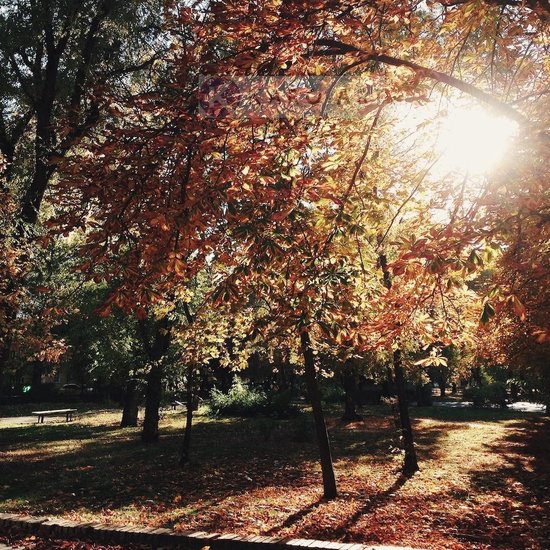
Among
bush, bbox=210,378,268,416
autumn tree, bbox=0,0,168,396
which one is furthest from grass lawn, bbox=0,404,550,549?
bush, bbox=210,378,268,416

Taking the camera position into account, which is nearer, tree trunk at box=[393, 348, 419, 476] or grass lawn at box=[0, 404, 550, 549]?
grass lawn at box=[0, 404, 550, 549]

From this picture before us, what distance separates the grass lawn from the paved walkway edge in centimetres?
166

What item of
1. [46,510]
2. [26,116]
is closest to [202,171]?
[46,510]

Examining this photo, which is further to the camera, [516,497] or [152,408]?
[152,408]

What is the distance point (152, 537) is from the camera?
6.10 m

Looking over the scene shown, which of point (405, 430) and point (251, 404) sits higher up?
point (251, 404)

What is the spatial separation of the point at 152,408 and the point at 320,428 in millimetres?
10117

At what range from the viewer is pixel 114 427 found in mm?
24141

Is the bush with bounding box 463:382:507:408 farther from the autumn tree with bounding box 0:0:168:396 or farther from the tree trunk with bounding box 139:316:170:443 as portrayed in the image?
the autumn tree with bounding box 0:0:168:396

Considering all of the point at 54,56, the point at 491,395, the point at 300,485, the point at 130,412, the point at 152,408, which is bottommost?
the point at 300,485

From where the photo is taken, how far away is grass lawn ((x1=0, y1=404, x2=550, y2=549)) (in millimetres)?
7801

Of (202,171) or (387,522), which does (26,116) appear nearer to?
(202,171)

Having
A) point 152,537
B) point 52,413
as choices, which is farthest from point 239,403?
point 152,537

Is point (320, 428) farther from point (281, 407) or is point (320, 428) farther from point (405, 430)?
point (281, 407)
